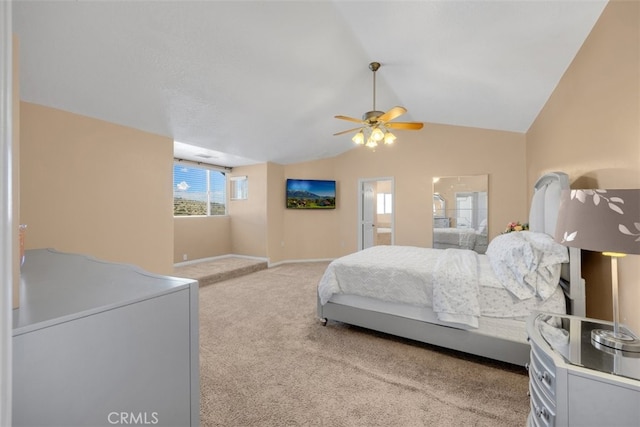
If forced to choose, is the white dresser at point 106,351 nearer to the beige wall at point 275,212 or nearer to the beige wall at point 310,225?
the beige wall at point 275,212

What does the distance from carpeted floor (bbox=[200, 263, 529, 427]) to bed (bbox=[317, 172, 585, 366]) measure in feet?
0.57

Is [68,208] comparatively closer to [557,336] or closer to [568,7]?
[557,336]

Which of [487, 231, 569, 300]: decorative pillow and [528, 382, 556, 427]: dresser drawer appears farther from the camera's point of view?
[487, 231, 569, 300]: decorative pillow

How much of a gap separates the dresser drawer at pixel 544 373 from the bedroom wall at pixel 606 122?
30.1 inches

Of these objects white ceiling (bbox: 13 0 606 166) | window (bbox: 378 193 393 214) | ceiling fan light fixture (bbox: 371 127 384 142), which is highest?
white ceiling (bbox: 13 0 606 166)

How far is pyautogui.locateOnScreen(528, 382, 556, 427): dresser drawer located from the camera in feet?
3.66

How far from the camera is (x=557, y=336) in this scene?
4.35ft

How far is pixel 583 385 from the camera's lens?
1.04 m

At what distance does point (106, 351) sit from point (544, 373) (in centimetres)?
169

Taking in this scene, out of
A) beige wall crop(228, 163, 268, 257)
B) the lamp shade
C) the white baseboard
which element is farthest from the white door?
the lamp shade

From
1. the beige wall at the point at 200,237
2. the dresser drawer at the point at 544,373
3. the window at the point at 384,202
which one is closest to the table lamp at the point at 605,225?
the dresser drawer at the point at 544,373

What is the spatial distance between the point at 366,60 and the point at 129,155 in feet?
9.73

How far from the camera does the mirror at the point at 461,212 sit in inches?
188

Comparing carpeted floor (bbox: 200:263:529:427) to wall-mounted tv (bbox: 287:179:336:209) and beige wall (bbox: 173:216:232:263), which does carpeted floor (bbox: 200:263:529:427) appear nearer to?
beige wall (bbox: 173:216:232:263)
